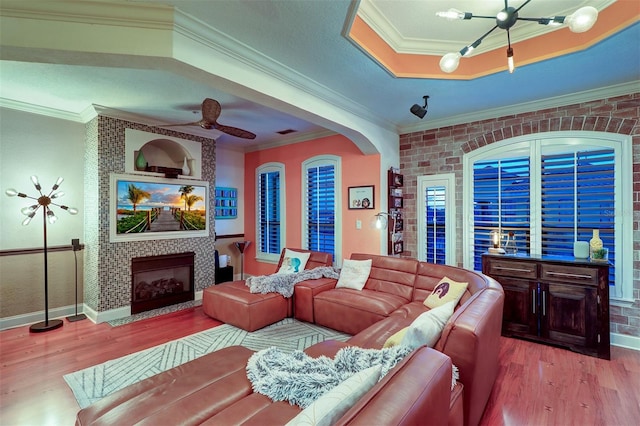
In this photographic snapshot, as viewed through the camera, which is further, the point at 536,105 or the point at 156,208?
the point at 156,208

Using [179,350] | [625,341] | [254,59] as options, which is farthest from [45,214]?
[625,341]

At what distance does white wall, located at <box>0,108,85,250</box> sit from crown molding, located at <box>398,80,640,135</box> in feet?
16.0

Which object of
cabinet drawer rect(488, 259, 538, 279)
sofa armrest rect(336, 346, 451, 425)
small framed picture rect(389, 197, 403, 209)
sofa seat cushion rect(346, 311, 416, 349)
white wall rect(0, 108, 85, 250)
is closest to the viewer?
sofa armrest rect(336, 346, 451, 425)

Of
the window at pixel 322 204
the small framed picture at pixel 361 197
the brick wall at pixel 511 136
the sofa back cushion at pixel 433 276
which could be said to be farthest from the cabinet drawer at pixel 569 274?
the window at pixel 322 204

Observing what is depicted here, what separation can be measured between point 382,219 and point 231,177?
11.2 feet

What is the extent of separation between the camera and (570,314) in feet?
9.99

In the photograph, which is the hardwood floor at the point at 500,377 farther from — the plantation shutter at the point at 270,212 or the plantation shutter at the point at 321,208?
the plantation shutter at the point at 270,212

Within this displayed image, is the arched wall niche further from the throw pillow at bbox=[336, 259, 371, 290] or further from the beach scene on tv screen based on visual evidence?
the throw pillow at bbox=[336, 259, 371, 290]

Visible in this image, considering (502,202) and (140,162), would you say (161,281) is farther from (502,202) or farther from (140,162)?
(502,202)

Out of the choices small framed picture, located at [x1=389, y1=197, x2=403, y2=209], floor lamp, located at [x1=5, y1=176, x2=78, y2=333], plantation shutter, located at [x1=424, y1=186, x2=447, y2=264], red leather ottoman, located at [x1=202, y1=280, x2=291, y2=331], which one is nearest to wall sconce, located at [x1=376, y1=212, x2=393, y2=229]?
small framed picture, located at [x1=389, y1=197, x2=403, y2=209]

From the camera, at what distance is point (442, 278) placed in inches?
129

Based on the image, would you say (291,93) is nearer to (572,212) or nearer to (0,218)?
(572,212)

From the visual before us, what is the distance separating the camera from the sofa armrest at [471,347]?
159 centimetres

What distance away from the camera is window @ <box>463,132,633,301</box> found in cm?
315
